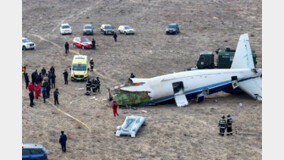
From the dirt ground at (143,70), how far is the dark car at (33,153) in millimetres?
A: 1850

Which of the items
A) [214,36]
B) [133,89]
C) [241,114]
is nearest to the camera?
[241,114]

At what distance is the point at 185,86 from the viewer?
32125 mm

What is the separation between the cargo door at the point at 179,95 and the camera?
32.0 metres

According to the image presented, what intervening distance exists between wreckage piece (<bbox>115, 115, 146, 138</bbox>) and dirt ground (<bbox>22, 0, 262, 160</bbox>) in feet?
1.53

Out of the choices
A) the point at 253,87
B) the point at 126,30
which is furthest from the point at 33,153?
the point at 126,30

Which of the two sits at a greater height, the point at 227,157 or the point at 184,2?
the point at 184,2

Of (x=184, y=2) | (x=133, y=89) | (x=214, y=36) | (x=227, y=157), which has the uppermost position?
(x=184, y=2)

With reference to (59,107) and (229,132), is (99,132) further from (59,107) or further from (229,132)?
(229,132)

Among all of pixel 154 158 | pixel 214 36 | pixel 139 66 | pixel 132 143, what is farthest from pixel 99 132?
pixel 214 36

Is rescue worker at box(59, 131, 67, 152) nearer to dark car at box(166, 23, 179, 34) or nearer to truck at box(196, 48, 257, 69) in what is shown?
truck at box(196, 48, 257, 69)

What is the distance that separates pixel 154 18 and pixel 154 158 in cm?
4945

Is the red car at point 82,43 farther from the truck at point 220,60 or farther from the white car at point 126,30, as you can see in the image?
the truck at point 220,60

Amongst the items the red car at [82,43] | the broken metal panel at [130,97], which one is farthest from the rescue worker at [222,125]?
the red car at [82,43]

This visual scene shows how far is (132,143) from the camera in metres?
24.3
